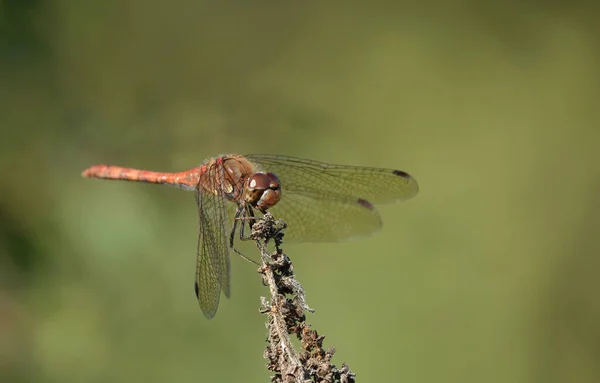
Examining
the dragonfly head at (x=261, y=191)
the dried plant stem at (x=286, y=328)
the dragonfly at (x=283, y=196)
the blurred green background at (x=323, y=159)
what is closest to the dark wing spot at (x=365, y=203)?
the dragonfly at (x=283, y=196)

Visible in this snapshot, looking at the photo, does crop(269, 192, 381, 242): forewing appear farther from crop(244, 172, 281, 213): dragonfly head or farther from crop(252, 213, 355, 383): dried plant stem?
crop(252, 213, 355, 383): dried plant stem

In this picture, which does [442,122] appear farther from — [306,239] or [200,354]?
[200,354]

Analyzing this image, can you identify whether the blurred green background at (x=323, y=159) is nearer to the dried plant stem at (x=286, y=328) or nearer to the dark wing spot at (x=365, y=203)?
the dark wing spot at (x=365, y=203)

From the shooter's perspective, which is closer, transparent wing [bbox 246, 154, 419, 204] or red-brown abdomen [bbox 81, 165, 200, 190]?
transparent wing [bbox 246, 154, 419, 204]

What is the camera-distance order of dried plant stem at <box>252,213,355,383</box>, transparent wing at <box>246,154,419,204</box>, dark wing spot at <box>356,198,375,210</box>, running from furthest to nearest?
1. dark wing spot at <box>356,198,375,210</box>
2. transparent wing at <box>246,154,419,204</box>
3. dried plant stem at <box>252,213,355,383</box>

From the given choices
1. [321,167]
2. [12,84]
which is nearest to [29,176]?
[12,84]

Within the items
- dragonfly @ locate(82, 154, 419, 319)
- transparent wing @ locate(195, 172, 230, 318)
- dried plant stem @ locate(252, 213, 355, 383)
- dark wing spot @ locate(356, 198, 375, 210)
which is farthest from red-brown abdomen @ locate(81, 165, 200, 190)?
dried plant stem @ locate(252, 213, 355, 383)
